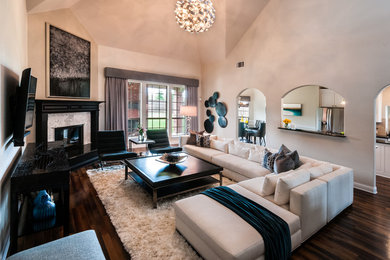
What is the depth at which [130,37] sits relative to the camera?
19.3 ft

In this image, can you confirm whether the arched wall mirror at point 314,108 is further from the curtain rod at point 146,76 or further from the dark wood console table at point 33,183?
the dark wood console table at point 33,183

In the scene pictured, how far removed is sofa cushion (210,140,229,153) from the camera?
4734 mm

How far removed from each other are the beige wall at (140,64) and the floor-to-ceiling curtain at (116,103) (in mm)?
176

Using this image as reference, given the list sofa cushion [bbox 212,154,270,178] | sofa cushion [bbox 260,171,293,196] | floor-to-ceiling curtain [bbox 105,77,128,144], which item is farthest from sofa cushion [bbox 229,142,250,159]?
floor-to-ceiling curtain [bbox 105,77,128,144]

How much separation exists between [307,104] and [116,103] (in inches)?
253

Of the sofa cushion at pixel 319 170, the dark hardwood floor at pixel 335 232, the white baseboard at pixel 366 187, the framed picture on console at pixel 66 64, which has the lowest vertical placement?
the dark hardwood floor at pixel 335 232

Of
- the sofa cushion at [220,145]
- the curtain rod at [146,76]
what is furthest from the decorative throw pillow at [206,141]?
the curtain rod at [146,76]

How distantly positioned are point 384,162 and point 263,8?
183 inches

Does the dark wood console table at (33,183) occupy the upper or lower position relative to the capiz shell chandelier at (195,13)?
lower

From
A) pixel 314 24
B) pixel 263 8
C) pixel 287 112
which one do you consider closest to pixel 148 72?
pixel 263 8

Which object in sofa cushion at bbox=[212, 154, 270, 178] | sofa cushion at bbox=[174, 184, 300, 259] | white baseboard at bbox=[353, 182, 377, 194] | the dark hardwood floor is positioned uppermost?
sofa cushion at bbox=[212, 154, 270, 178]

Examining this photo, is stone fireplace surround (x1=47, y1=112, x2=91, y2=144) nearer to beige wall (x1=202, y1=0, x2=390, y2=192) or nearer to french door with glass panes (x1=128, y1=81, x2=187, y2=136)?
french door with glass panes (x1=128, y1=81, x2=187, y2=136)

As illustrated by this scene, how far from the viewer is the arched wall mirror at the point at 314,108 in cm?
538

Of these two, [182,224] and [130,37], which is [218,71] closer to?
[130,37]
